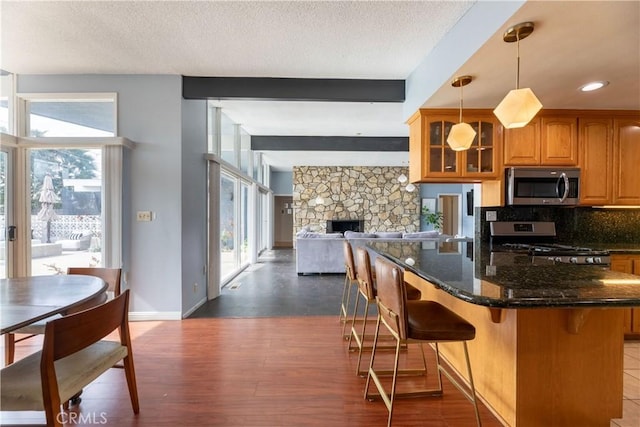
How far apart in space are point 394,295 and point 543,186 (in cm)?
262

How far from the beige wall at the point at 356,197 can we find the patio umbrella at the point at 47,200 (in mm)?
6534

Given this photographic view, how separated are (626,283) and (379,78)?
285 cm

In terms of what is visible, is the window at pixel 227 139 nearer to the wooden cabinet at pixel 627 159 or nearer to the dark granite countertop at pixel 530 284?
the dark granite countertop at pixel 530 284

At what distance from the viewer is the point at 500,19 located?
1.74 metres

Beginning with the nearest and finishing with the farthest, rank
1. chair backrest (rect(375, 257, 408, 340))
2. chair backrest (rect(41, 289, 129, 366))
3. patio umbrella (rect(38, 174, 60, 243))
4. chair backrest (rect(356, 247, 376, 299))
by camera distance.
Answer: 1. chair backrest (rect(41, 289, 129, 366))
2. chair backrest (rect(375, 257, 408, 340))
3. chair backrest (rect(356, 247, 376, 299))
4. patio umbrella (rect(38, 174, 60, 243))

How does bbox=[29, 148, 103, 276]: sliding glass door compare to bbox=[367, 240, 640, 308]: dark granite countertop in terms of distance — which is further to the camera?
bbox=[29, 148, 103, 276]: sliding glass door

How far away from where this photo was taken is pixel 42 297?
Result: 60.6 inches

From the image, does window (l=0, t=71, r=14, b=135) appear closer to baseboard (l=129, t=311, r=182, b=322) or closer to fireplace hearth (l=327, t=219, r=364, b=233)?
baseboard (l=129, t=311, r=182, b=322)

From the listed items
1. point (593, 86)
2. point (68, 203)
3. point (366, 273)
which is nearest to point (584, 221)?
point (593, 86)

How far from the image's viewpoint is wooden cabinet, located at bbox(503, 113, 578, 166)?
3.09 m

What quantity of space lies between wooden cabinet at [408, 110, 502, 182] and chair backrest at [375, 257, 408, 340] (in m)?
1.85

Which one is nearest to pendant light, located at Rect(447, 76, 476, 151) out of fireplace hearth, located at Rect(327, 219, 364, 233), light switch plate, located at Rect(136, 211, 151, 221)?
light switch plate, located at Rect(136, 211, 151, 221)

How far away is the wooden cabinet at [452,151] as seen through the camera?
309 centimetres

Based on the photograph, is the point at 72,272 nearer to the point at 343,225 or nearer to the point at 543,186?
the point at 543,186
